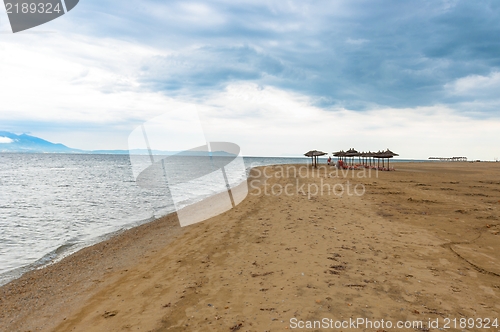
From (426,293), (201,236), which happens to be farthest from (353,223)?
(201,236)

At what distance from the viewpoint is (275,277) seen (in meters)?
5.43

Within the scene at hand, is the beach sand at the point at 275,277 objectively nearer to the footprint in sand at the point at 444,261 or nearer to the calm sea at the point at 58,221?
the footprint in sand at the point at 444,261

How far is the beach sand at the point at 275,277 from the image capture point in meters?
4.16

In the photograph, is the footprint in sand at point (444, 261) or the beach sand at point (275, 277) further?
the footprint in sand at point (444, 261)

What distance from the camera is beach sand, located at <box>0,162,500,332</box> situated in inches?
164

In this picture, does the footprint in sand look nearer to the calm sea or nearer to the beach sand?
the beach sand

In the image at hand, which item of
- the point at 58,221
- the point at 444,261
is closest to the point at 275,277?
the point at 444,261

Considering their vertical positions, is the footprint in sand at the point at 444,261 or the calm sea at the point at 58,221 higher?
the footprint in sand at the point at 444,261

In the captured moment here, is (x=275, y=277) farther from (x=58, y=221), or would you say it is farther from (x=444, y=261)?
(x=58, y=221)

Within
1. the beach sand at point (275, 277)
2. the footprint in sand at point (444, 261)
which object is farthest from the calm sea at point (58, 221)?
the footprint in sand at point (444, 261)

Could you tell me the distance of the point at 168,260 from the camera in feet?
24.6

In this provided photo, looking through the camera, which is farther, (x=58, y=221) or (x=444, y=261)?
(x=58, y=221)

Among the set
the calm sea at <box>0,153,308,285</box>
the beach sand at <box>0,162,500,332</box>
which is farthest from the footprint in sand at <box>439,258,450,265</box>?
the calm sea at <box>0,153,308,285</box>

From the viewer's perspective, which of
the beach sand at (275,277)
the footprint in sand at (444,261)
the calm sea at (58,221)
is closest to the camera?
the beach sand at (275,277)
